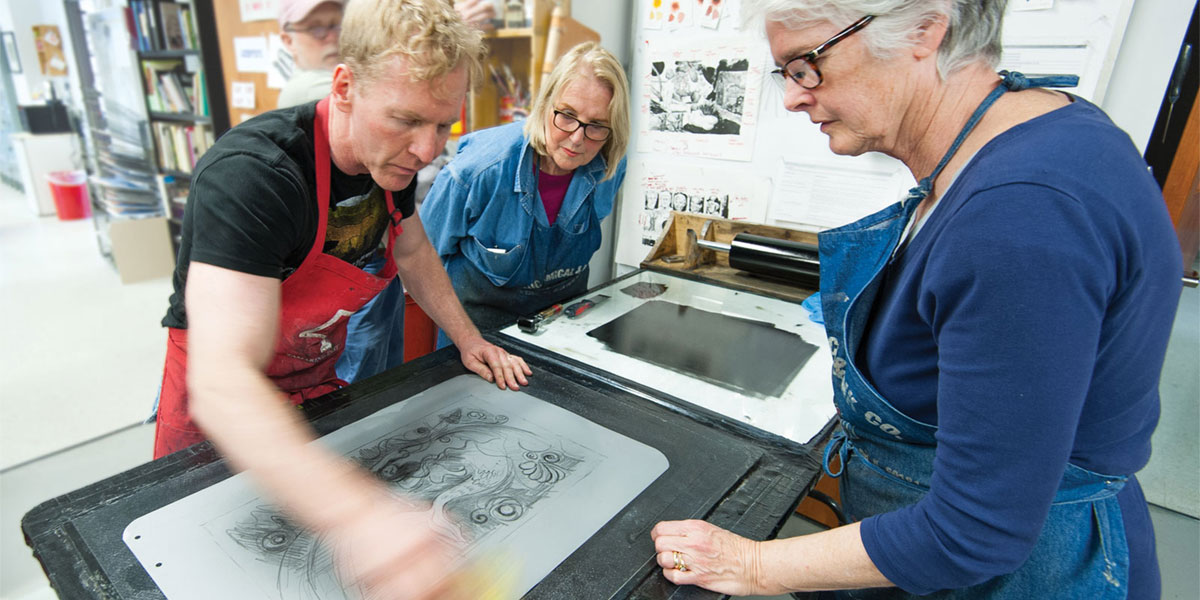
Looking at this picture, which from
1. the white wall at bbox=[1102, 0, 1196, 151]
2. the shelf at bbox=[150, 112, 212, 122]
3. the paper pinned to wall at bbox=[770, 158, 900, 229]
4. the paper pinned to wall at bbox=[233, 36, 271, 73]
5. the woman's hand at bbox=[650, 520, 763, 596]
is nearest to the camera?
the woman's hand at bbox=[650, 520, 763, 596]

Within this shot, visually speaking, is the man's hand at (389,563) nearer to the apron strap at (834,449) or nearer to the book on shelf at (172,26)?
the apron strap at (834,449)

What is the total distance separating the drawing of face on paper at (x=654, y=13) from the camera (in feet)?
7.07

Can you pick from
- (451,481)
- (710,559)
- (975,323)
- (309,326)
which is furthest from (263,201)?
(975,323)

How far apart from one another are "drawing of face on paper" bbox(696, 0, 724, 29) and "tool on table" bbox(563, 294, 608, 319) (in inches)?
43.4

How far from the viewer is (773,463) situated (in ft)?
3.05

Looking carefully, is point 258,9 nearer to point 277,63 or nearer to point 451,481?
point 277,63

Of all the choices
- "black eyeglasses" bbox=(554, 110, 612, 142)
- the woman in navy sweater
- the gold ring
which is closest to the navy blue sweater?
the woman in navy sweater

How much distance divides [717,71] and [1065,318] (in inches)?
71.8

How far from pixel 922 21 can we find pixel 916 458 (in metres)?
0.51

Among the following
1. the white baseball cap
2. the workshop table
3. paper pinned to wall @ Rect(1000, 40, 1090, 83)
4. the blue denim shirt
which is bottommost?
the workshop table

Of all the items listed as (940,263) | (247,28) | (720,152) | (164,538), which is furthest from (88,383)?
(940,263)

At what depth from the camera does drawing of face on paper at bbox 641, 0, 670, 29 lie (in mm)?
2156

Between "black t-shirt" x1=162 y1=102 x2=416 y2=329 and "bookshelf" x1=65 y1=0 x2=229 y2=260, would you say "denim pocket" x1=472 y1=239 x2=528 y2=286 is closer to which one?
"black t-shirt" x1=162 y1=102 x2=416 y2=329

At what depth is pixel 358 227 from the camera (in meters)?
1.09
